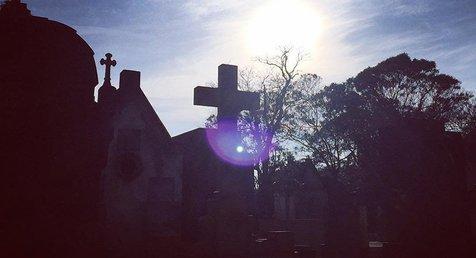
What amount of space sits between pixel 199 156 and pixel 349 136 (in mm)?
20528

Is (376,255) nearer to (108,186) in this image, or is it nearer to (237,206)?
(237,206)

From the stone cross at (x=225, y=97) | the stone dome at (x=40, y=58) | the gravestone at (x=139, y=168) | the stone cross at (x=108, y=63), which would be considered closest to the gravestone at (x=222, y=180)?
the stone cross at (x=225, y=97)

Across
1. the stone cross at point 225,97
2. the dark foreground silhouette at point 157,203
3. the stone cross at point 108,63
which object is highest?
the stone cross at point 108,63

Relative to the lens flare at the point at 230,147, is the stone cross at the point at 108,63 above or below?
above

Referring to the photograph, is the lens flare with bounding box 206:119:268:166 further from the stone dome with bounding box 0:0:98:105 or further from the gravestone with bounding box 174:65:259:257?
the stone dome with bounding box 0:0:98:105

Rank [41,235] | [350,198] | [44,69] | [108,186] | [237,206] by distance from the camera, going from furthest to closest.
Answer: [108,186] < [350,198] < [237,206] < [44,69] < [41,235]

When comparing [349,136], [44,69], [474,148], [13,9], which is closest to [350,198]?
[44,69]

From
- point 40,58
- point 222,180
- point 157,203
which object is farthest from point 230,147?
point 157,203

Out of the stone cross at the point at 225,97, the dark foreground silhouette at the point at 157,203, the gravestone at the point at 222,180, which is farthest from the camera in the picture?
the stone cross at the point at 225,97

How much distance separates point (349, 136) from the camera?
99.0 ft

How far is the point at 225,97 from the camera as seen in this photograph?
9828 millimetres

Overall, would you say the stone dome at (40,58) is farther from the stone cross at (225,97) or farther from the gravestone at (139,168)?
the gravestone at (139,168)

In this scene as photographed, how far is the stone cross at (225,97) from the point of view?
9.83m

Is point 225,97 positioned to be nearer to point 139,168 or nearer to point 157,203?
point 157,203
